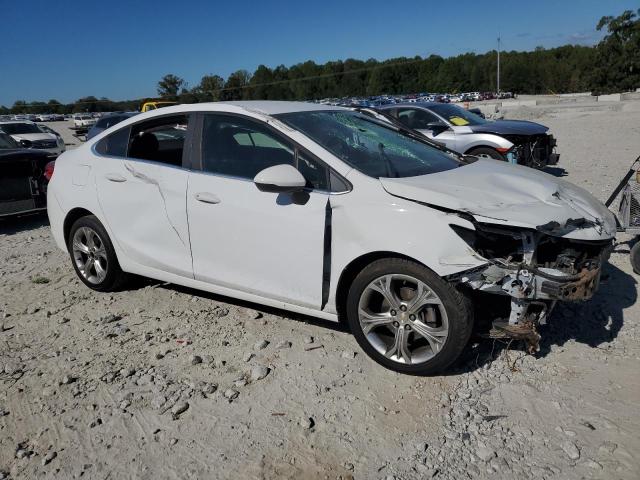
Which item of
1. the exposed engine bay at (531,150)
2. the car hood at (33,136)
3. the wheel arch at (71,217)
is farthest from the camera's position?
the car hood at (33,136)

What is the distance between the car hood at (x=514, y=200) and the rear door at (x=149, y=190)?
1.73m

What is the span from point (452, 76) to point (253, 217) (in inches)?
4372

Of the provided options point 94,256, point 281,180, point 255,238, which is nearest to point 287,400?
point 255,238

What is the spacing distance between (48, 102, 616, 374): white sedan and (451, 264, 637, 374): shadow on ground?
18 centimetres

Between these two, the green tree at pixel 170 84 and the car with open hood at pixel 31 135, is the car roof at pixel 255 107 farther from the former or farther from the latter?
the green tree at pixel 170 84

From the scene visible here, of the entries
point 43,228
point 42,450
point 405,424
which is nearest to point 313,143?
point 405,424

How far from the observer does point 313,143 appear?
378cm

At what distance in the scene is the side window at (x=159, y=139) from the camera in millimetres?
4473

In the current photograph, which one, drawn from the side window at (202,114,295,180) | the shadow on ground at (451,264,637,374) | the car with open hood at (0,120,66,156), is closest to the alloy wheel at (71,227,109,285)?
the side window at (202,114,295,180)

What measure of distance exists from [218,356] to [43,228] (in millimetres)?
5857

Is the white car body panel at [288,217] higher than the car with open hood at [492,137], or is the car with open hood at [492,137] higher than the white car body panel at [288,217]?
the white car body panel at [288,217]

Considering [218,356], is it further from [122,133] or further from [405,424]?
[122,133]

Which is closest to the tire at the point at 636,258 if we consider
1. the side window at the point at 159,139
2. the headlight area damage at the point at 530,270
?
the headlight area damage at the point at 530,270

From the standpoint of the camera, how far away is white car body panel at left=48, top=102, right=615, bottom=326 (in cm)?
331
